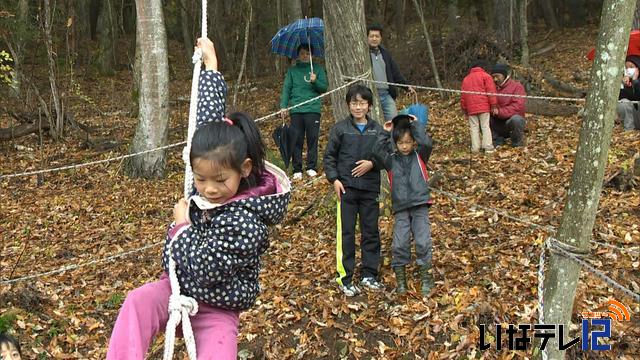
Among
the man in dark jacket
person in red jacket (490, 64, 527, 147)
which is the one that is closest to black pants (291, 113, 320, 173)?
the man in dark jacket

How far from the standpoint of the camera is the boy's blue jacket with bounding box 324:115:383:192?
4906 millimetres

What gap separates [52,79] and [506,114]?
7273 mm

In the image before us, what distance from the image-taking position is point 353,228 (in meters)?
4.98

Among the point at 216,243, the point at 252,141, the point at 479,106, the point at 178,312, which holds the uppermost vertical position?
the point at 252,141

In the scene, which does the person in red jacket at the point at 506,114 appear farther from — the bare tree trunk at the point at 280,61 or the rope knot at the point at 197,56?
the bare tree trunk at the point at 280,61

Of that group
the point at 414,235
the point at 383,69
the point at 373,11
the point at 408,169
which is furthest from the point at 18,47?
the point at 373,11

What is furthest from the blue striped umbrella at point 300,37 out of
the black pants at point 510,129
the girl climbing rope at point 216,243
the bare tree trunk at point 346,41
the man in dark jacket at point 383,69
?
the girl climbing rope at point 216,243

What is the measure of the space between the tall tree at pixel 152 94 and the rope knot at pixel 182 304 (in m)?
6.84

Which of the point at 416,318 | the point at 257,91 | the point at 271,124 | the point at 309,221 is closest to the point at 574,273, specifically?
the point at 416,318

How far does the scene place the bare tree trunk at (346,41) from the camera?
19.7 ft

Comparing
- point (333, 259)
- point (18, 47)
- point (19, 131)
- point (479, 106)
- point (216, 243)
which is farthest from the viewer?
point (18, 47)

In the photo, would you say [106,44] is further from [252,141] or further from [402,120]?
[252,141]

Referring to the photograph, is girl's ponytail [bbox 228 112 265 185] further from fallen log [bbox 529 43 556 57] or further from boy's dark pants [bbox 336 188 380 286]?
fallen log [bbox 529 43 556 57]

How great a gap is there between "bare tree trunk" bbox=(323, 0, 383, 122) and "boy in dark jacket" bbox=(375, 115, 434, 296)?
1.34 metres
